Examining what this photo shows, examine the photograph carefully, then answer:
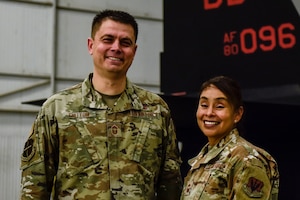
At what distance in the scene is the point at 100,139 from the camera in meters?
2.56

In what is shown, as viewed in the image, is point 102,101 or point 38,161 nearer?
point 38,161

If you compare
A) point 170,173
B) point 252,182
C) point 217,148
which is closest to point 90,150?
point 170,173

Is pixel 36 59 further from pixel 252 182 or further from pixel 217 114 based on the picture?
pixel 252 182

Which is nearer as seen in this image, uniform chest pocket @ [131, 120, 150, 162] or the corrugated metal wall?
uniform chest pocket @ [131, 120, 150, 162]

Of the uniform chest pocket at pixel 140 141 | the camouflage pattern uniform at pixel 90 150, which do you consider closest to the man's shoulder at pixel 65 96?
the camouflage pattern uniform at pixel 90 150

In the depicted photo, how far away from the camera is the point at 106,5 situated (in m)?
11.8

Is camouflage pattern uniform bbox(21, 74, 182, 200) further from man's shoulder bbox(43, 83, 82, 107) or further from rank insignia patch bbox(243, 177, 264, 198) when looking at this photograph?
rank insignia patch bbox(243, 177, 264, 198)

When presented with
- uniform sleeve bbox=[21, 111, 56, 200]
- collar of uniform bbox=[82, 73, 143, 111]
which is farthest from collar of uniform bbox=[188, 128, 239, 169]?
uniform sleeve bbox=[21, 111, 56, 200]

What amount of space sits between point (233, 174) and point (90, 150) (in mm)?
634

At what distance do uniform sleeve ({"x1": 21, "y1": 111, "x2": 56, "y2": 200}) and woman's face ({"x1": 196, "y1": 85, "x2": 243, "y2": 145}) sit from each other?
2.20ft

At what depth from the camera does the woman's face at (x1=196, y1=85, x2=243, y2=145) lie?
8.27 feet

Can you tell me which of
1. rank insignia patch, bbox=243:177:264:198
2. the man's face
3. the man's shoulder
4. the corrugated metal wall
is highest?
the corrugated metal wall

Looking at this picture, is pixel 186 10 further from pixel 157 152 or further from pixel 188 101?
pixel 157 152

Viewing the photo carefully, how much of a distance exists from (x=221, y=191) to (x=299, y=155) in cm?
416
